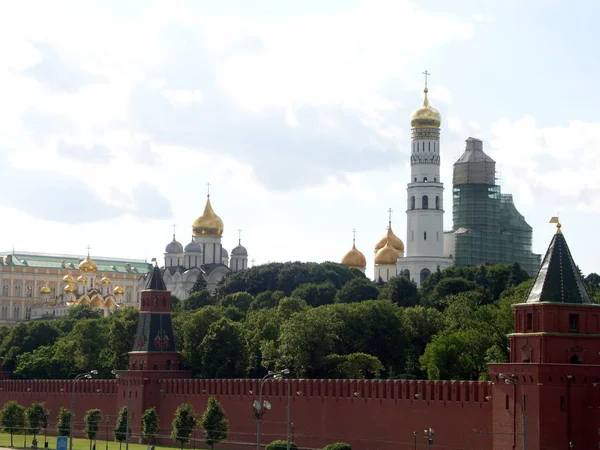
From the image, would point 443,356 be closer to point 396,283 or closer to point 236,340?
point 236,340

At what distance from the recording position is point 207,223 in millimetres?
173125

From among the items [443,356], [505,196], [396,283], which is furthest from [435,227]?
[443,356]

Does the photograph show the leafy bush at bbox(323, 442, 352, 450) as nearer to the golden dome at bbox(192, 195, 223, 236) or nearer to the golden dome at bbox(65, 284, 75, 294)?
the golden dome at bbox(192, 195, 223, 236)

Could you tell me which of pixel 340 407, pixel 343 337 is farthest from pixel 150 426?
pixel 340 407

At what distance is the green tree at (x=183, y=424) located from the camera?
7956cm

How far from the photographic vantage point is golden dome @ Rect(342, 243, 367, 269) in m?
164

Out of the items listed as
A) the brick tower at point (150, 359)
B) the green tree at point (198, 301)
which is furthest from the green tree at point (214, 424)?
the green tree at point (198, 301)

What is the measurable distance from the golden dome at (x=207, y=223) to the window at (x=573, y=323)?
380ft

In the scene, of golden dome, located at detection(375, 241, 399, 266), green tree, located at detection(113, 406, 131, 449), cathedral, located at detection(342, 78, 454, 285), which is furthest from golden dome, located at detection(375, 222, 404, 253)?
green tree, located at detection(113, 406, 131, 449)

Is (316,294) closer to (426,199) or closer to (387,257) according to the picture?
(426,199)

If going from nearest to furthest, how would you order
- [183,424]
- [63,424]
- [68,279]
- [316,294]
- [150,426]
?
[183,424], [150,426], [63,424], [316,294], [68,279]

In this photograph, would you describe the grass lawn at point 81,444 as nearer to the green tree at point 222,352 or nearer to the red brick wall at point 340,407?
the red brick wall at point 340,407

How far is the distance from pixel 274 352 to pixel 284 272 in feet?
189

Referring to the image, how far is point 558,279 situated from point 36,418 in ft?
149
